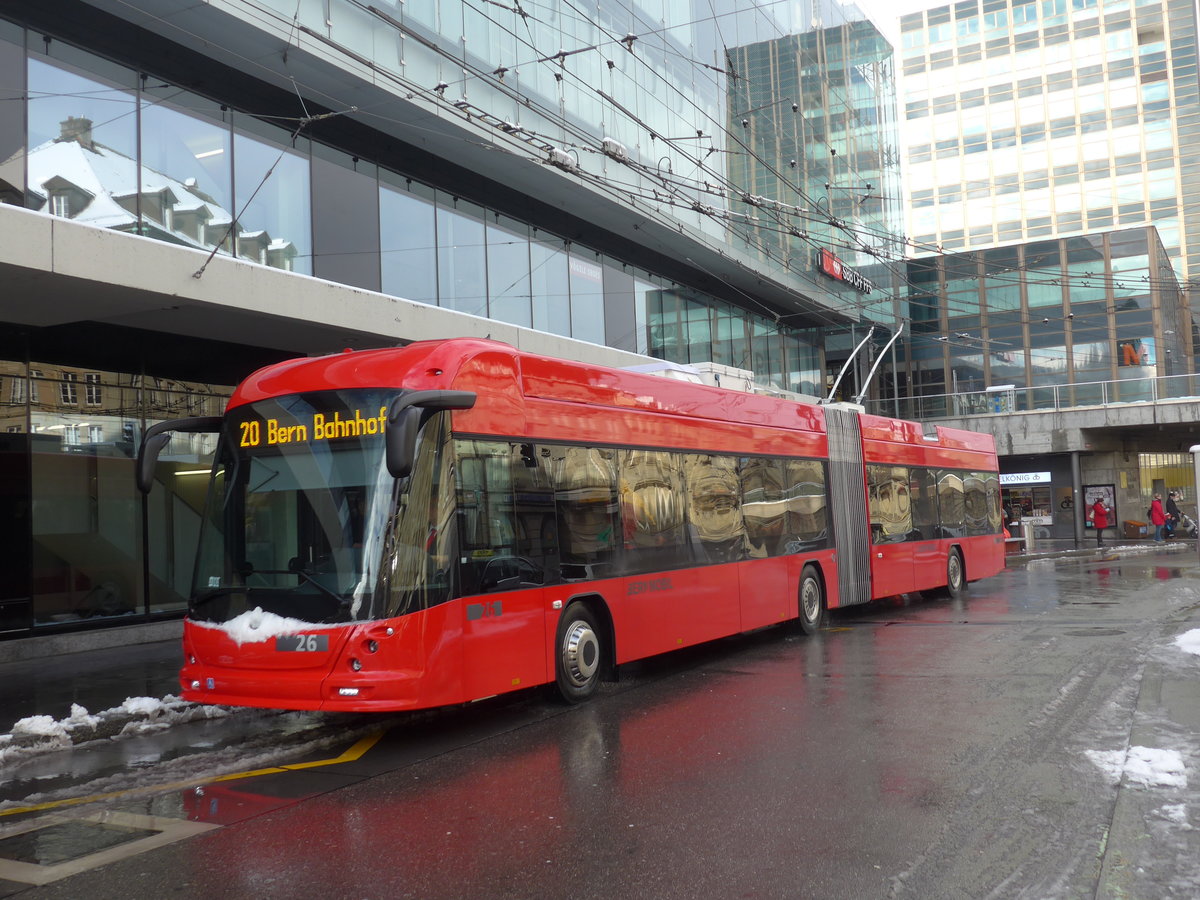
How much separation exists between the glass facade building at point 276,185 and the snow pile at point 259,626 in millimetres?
5976

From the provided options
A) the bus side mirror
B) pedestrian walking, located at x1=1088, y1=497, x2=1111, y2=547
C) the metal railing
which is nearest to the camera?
the bus side mirror

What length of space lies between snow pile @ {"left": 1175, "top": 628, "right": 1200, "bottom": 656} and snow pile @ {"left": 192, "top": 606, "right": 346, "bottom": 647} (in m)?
9.04

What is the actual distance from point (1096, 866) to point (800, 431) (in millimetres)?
9716

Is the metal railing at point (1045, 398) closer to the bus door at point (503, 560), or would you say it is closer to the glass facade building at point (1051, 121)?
the bus door at point (503, 560)

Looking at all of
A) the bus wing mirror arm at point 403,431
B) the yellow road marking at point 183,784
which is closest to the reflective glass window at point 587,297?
the bus wing mirror arm at point 403,431

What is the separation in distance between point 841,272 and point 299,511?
3016 cm

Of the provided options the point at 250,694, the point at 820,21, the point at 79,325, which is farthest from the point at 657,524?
the point at 820,21

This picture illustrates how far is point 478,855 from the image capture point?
5.13 meters

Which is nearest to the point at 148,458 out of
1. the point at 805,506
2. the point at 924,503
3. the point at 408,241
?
the point at 805,506

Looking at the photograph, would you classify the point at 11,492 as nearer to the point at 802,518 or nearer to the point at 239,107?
the point at 239,107

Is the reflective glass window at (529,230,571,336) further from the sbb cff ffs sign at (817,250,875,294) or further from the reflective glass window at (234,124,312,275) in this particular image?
the sbb cff ffs sign at (817,250,875,294)

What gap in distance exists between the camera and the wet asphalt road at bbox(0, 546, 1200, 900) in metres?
4.74

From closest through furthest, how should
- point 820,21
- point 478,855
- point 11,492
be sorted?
point 478,855
point 11,492
point 820,21

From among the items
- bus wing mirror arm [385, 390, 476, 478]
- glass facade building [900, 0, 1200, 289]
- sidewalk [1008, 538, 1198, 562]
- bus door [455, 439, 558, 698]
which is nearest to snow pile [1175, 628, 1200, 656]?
bus door [455, 439, 558, 698]
